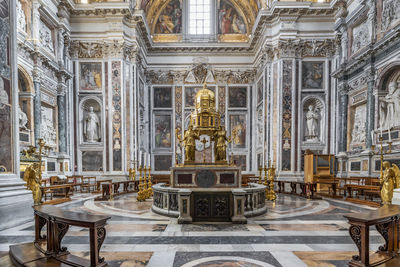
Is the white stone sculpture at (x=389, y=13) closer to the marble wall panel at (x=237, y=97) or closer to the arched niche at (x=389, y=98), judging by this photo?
the arched niche at (x=389, y=98)

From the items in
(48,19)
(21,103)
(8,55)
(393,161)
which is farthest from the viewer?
(48,19)

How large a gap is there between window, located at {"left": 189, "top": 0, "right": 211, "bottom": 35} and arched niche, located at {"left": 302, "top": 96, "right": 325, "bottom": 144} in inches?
455

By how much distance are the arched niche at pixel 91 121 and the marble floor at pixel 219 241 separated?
35.6 feet

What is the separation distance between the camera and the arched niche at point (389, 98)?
449 inches

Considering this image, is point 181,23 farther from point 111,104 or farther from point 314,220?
point 314,220

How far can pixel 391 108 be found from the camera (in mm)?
11664

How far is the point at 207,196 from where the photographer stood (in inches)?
267

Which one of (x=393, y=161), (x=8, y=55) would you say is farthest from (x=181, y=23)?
(x=393, y=161)

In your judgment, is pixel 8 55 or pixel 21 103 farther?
pixel 21 103

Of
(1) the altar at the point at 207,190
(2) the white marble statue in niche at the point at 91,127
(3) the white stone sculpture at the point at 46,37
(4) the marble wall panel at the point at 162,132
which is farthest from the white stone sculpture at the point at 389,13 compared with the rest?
(3) the white stone sculpture at the point at 46,37

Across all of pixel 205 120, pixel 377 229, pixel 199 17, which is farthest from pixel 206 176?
pixel 199 17

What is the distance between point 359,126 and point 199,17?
16.6m

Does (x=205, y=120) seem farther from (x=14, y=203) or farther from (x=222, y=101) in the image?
(x=222, y=101)

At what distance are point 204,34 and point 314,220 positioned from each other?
19.8m
